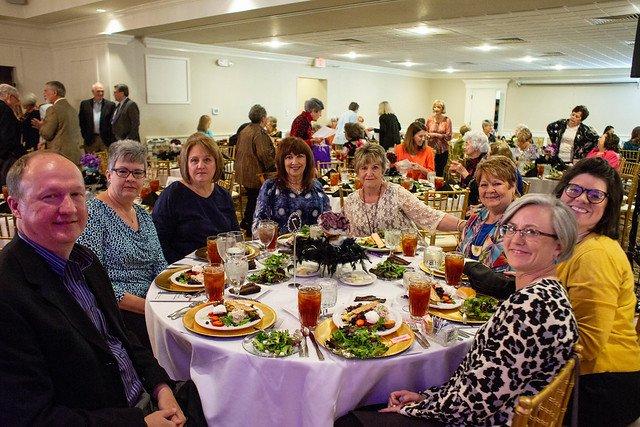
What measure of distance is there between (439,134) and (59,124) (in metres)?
5.61

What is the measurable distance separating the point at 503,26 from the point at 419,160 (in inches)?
103

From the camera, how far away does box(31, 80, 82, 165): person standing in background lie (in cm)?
650

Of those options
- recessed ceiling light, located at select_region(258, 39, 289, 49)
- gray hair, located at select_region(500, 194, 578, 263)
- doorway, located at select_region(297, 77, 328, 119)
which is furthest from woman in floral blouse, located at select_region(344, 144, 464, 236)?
doorway, located at select_region(297, 77, 328, 119)

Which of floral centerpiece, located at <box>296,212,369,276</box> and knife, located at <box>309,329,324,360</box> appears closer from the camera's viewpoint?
knife, located at <box>309,329,324,360</box>

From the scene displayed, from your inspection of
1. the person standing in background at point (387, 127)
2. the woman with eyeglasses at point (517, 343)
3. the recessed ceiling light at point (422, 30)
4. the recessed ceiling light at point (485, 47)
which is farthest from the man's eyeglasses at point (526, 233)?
the recessed ceiling light at point (485, 47)

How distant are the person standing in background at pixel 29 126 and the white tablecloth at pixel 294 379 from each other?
21.7 ft

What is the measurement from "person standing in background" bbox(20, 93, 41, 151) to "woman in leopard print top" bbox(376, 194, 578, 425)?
23.9 feet

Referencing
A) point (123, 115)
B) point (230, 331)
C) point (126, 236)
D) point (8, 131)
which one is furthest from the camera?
point (123, 115)

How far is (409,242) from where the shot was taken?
2.41 metres

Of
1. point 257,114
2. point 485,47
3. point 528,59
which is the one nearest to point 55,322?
point 257,114

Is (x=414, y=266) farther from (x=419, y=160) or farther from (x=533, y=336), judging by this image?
(x=419, y=160)

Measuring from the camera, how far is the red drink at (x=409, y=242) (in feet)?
7.91

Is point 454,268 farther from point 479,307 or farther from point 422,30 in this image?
point 422,30

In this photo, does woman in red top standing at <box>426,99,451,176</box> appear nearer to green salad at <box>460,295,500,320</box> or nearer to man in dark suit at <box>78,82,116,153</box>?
man in dark suit at <box>78,82,116,153</box>
